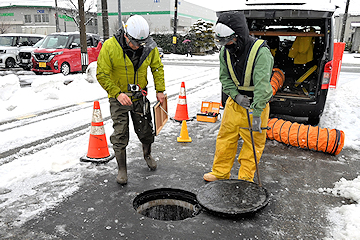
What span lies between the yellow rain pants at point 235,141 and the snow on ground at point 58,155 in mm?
935

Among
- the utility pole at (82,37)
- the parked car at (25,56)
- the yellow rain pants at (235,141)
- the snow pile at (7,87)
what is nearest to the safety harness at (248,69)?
the yellow rain pants at (235,141)

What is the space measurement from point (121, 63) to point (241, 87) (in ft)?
4.78

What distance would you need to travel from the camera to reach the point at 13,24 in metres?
56.8

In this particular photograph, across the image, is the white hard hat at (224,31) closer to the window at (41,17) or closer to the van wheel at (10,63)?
the van wheel at (10,63)

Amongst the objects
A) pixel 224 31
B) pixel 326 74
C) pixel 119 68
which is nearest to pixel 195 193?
pixel 119 68

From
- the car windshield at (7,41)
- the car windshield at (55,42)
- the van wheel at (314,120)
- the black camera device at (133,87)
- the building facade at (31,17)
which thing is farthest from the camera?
the building facade at (31,17)

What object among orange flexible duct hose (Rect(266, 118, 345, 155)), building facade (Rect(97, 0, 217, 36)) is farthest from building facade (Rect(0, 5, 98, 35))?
orange flexible duct hose (Rect(266, 118, 345, 155))

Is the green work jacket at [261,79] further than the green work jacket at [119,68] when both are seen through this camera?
No

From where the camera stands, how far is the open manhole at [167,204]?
134 inches

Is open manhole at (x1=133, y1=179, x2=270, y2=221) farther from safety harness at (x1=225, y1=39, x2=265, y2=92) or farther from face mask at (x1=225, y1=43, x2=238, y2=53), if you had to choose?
face mask at (x1=225, y1=43, x2=238, y2=53)

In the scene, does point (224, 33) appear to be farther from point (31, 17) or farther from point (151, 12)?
point (31, 17)

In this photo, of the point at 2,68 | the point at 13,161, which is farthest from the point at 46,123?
the point at 2,68

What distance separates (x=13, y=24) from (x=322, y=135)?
214ft

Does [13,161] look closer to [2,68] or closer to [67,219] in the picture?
[67,219]
